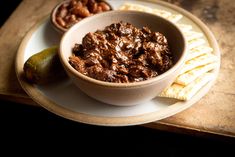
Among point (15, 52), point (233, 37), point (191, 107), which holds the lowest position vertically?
point (15, 52)

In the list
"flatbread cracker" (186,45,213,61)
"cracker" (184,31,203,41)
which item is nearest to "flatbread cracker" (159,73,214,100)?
"flatbread cracker" (186,45,213,61)

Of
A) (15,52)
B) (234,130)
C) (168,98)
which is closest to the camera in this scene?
(234,130)

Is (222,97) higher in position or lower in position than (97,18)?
lower

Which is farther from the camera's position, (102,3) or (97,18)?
(102,3)

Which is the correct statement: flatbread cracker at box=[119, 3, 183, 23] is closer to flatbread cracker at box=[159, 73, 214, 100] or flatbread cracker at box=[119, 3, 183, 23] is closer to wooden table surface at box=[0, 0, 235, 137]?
wooden table surface at box=[0, 0, 235, 137]

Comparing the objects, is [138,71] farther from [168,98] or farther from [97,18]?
[97,18]

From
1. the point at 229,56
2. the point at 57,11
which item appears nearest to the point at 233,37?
the point at 229,56

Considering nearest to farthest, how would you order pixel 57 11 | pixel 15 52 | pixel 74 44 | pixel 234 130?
pixel 234 130 → pixel 74 44 → pixel 15 52 → pixel 57 11

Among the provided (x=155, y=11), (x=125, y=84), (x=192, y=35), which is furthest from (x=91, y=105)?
(x=155, y=11)

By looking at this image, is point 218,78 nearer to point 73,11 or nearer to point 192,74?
point 192,74
